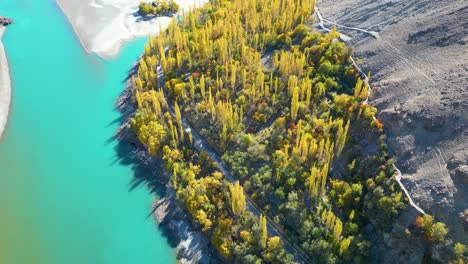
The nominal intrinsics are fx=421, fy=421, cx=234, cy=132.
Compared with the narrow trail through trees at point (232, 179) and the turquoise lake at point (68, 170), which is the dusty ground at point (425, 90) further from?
the turquoise lake at point (68, 170)

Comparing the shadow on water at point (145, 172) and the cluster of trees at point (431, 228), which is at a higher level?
the cluster of trees at point (431, 228)

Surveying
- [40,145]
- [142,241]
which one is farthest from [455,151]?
[40,145]

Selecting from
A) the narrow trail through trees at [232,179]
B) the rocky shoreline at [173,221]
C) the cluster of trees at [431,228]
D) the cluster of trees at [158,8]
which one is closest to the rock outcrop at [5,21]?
the cluster of trees at [158,8]

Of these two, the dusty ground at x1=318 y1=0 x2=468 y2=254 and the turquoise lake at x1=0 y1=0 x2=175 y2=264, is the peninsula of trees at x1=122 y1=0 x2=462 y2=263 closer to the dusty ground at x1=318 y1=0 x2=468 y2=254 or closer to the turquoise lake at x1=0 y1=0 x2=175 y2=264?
the dusty ground at x1=318 y1=0 x2=468 y2=254

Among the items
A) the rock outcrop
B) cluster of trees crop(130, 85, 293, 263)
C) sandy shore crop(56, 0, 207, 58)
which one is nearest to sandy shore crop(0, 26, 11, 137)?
the rock outcrop

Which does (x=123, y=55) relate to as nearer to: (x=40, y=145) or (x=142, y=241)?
(x=40, y=145)

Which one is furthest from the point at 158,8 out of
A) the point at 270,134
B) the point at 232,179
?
the point at 232,179

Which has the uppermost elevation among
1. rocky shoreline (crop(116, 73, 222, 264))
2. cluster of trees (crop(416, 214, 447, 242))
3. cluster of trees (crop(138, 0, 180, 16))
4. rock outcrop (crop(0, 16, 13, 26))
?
rock outcrop (crop(0, 16, 13, 26))
